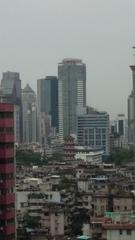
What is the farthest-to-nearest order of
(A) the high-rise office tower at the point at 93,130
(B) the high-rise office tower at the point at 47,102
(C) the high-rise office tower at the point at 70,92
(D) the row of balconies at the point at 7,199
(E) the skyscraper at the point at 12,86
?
(B) the high-rise office tower at the point at 47,102 < (E) the skyscraper at the point at 12,86 < (C) the high-rise office tower at the point at 70,92 < (A) the high-rise office tower at the point at 93,130 < (D) the row of balconies at the point at 7,199

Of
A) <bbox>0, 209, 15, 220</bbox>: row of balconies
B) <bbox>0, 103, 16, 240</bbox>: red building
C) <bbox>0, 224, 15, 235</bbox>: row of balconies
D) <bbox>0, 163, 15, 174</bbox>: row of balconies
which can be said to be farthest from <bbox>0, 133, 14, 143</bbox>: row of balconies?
<bbox>0, 224, 15, 235</bbox>: row of balconies

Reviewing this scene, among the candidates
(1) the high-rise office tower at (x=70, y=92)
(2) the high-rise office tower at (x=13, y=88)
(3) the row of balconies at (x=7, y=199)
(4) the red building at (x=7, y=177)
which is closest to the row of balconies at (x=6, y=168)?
(4) the red building at (x=7, y=177)

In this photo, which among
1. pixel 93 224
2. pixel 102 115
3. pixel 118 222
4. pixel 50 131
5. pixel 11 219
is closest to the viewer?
pixel 118 222

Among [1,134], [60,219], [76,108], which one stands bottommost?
[60,219]

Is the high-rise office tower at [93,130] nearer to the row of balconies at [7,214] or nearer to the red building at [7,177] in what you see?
the red building at [7,177]

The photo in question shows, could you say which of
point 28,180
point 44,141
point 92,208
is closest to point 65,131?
point 44,141

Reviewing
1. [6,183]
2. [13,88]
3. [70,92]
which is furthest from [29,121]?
[6,183]

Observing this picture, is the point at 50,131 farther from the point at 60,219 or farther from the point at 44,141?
the point at 60,219
